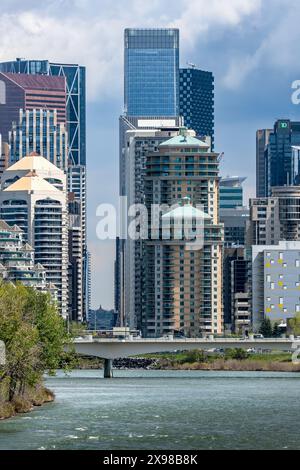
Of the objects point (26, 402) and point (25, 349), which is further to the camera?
point (26, 402)

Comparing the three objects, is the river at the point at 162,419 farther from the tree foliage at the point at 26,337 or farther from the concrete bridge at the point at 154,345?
the concrete bridge at the point at 154,345

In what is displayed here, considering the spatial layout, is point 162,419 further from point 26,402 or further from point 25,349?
point 26,402

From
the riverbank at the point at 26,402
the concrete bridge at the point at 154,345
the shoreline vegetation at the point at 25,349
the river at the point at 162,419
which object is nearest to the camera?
the river at the point at 162,419

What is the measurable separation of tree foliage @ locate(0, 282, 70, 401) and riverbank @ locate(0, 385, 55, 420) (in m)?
0.83

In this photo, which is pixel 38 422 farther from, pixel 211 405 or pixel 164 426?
pixel 211 405

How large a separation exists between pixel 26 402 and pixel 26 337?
7620 mm

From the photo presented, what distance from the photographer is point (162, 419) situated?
109 metres

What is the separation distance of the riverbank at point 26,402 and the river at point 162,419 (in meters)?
0.87

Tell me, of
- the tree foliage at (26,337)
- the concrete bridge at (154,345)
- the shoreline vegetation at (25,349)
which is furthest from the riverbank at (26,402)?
the concrete bridge at (154,345)

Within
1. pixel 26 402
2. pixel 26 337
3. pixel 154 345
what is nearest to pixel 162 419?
pixel 26 337

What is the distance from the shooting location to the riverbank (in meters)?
109

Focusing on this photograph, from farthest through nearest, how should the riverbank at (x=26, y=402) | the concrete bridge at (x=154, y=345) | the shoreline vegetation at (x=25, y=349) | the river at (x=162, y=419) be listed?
the concrete bridge at (x=154, y=345) → the shoreline vegetation at (x=25, y=349) → the riverbank at (x=26, y=402) → the river at (x=162, y=419)

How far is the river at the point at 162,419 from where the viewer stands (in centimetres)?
8988

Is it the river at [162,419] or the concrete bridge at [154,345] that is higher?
the concrete bridge at [154,345]
